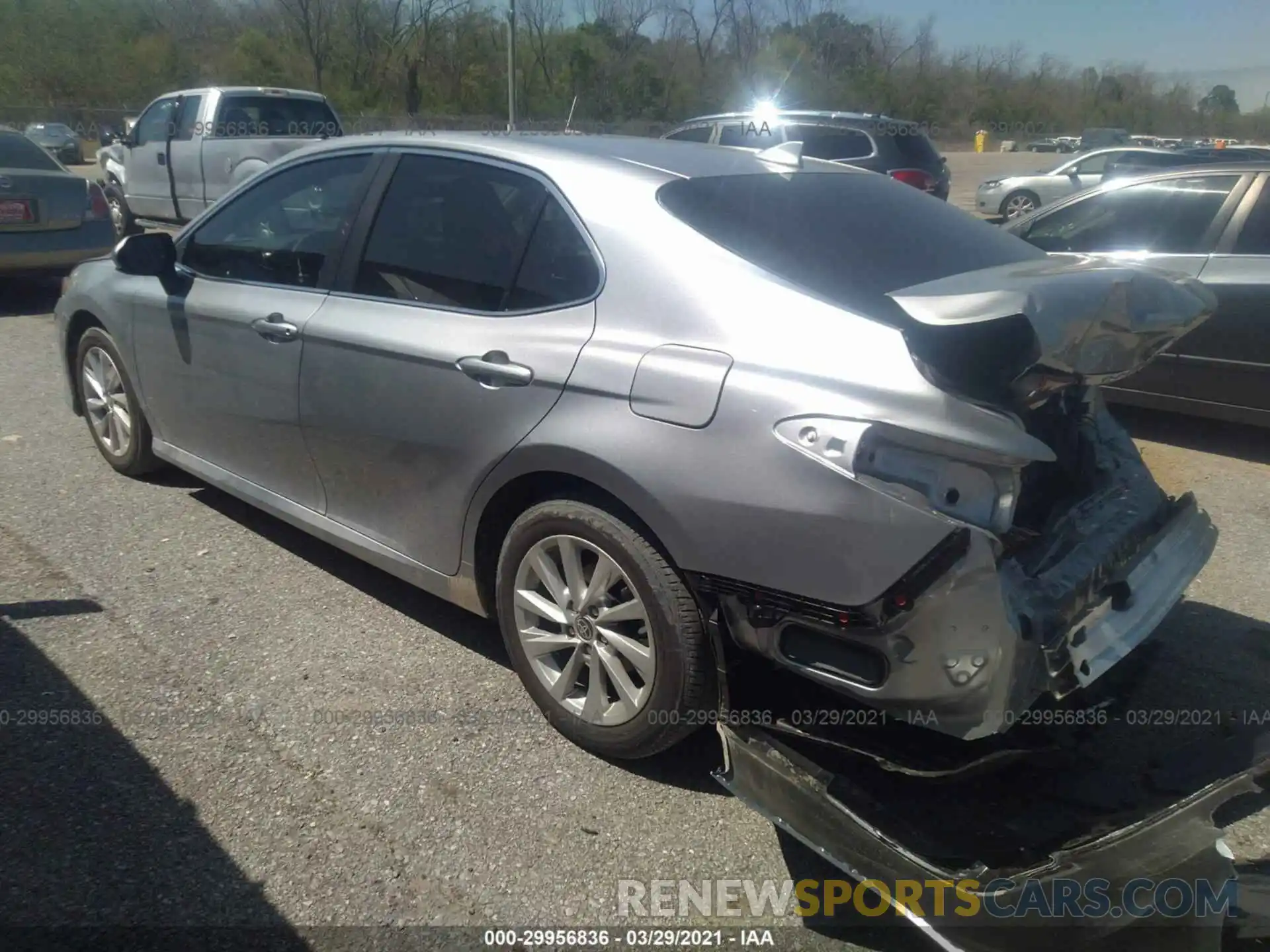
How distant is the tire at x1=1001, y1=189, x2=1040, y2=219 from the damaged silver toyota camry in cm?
1787

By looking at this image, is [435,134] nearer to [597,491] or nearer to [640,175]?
[640,175]

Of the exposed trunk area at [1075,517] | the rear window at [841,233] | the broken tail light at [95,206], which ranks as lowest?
the broken tail light at [95,206]

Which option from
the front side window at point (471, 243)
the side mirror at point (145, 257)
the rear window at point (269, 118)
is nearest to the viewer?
the front side window at point (471, 243)

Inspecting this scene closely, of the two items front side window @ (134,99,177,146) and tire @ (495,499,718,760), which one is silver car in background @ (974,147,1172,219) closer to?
front side window @ (134,99,177,146)

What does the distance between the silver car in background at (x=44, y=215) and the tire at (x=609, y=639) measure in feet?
26.4

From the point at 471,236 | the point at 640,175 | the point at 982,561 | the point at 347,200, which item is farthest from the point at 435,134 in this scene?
the point at 982,561

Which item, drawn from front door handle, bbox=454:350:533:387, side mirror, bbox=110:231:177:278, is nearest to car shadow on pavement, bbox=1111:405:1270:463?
front door handle, bbox=454:350:533:387

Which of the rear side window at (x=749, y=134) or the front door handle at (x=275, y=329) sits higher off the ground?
the rear side window at (x=749, y=134)

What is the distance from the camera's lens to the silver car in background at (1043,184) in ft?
62.2

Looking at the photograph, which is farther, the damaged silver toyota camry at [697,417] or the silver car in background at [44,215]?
the silver car in background at [44,215]

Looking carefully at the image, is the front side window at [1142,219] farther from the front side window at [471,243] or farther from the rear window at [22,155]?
the rear window at [22,155]

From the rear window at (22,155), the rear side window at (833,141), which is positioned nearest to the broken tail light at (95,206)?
the rear window at (22,155)

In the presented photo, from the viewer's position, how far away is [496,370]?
2920 millimetres

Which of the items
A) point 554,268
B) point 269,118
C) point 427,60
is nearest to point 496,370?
point 554,268
